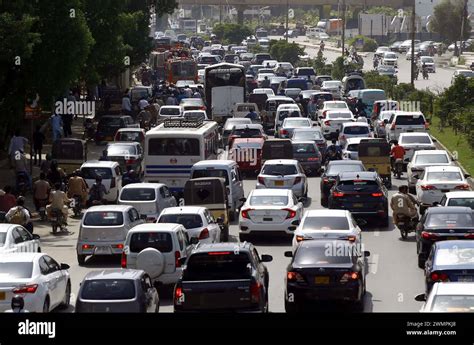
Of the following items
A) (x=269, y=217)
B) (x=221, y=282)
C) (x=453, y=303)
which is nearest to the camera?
(x=453, y=303)

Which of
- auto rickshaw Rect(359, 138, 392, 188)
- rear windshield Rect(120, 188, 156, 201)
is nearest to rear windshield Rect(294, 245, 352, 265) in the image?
rear windshield Rect(120, 188, 156, 201)

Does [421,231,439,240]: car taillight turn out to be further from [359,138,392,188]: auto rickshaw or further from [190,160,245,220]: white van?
[359,138,392,188]: auto rickshaw

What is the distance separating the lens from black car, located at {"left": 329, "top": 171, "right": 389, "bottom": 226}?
35.2 metres

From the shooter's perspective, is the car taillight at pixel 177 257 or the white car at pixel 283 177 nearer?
the car taillight at pixel 177 257

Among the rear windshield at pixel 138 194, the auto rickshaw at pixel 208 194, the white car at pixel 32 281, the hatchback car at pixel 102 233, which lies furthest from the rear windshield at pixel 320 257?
the rear windshield at pixel 138 194

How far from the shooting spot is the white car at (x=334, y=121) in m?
60.9

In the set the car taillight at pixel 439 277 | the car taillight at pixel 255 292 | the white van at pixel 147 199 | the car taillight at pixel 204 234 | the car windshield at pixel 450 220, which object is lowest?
the white van at pixel 147 199

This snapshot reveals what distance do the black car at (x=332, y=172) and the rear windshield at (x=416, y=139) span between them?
27.1 feet

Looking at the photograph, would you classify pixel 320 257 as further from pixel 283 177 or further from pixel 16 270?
pixel 283 177

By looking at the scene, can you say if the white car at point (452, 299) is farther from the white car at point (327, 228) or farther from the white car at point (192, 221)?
the white car at point (192, 221)

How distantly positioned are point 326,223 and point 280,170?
12516mm

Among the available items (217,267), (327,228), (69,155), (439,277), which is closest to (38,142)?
(69,155)

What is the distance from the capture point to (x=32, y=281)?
2203 cm

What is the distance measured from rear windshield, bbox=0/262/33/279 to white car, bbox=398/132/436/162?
27.2 meters
